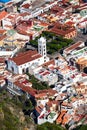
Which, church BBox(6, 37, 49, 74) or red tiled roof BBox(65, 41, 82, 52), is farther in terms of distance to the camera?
red tiled roof BBox(65, 41, 82, 52)

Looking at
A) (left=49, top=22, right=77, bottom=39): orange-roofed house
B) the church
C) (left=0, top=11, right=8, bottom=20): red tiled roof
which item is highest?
the church

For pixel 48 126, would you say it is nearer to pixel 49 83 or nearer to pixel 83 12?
pixel 49 83

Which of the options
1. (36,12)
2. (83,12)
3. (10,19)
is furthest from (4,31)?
(83,12)

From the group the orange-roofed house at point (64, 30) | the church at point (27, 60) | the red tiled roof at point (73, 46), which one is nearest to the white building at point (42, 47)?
the church at point (27, 60)

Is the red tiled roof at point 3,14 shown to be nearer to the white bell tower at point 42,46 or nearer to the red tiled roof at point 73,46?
the white bell tower at point 42,46

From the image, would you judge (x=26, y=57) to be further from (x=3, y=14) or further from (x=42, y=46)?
(x=3, y=14)

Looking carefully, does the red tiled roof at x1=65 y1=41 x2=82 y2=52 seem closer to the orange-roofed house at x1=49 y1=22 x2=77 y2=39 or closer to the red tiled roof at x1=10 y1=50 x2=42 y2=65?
the orange-roofed house at x1=49 y1=22 x2=77 y2=39

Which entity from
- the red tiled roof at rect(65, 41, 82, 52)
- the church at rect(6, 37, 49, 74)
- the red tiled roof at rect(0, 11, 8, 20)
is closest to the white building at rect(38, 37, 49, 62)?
the church at rect(6, 37, 49, 74)

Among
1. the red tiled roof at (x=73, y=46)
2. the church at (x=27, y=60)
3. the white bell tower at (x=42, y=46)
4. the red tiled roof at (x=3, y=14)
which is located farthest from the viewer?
the red tiled roof at (x=3, y=14)
